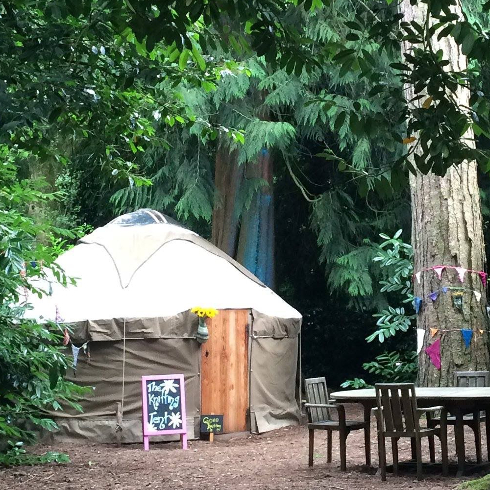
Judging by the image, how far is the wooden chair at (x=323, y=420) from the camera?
7.56 metres

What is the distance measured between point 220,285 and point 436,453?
3935 millimetres

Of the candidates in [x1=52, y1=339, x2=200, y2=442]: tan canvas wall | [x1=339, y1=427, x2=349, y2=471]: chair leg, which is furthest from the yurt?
[x1=339, y1=427, x2=349, y2=471]: chair leg

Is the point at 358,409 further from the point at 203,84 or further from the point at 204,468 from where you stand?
the point at 203,84

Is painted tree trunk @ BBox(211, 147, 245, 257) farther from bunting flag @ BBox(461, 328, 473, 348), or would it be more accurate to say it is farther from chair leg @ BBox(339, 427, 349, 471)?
chair leg @ BBox(339, 427, 349, 471)

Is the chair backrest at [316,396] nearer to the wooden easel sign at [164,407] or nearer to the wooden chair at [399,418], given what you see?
the wooden chair at [399,418]

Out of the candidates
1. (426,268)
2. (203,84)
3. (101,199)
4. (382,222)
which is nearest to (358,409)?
(382,222)

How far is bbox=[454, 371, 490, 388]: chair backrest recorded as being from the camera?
8.63 metres

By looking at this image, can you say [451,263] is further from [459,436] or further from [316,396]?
[459,436]

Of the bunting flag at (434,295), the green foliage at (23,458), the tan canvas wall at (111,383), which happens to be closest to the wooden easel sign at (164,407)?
the tan canvas wall at (111,383)

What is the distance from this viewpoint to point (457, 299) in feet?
31.9

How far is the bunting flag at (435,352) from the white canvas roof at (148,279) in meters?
2.47

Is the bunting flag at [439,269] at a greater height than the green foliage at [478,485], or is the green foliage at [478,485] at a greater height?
the bunting flag at [439,269]

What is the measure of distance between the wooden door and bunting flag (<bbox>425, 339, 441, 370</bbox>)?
2.48 m

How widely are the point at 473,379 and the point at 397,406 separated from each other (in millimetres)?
2009
